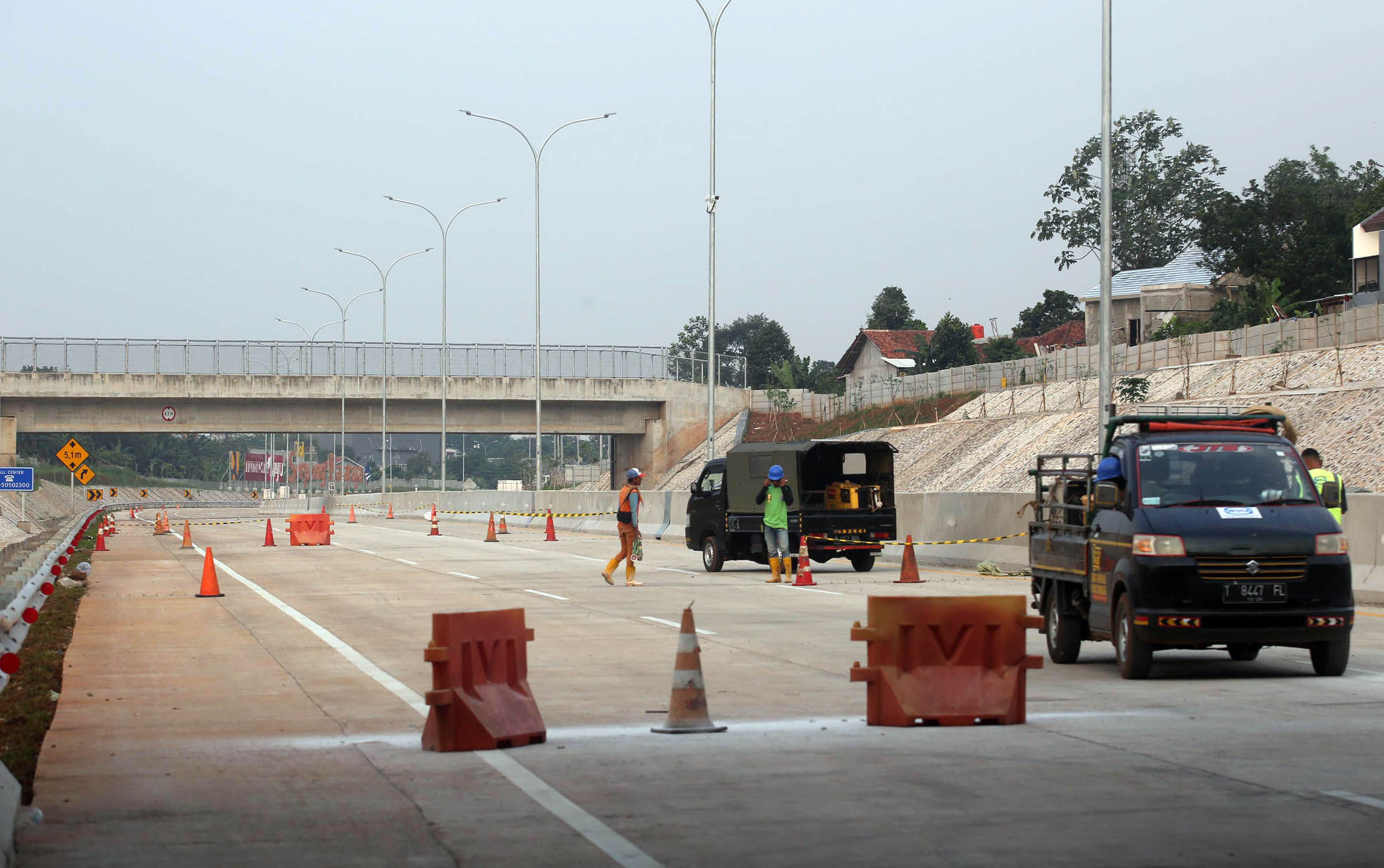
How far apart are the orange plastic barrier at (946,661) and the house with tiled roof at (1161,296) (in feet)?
227

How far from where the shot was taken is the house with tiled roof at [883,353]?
350ft

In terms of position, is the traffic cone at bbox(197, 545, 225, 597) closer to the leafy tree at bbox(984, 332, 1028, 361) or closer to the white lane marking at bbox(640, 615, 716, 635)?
the white lane marking at bbox(640, 615, 716, 635)

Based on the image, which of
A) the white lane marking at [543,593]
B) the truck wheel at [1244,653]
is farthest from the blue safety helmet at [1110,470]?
the white lane marking at [543,593]

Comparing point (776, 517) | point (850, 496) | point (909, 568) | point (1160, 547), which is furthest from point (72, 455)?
point (1160, 547)

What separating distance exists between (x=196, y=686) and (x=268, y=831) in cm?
598

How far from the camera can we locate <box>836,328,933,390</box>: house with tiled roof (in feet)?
350

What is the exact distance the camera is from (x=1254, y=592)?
12414 millimetres

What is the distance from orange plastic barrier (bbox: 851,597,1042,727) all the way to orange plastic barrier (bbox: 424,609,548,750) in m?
2.07

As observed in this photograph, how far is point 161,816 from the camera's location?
26.2 ft

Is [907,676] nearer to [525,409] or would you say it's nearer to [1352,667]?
[1352,667]

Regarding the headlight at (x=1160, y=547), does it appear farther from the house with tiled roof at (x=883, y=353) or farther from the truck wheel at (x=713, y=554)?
the house with tiled roof at (x=883, y=353)

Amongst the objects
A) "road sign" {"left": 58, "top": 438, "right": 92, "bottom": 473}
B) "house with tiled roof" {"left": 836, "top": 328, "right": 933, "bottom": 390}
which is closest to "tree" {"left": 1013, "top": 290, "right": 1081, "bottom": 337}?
"house with tiled roof" {"left": 836, "top": 328, "right": 933, "bottom": 390}

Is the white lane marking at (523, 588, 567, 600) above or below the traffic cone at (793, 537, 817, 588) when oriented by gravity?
below

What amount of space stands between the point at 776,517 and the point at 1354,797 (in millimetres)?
16462
